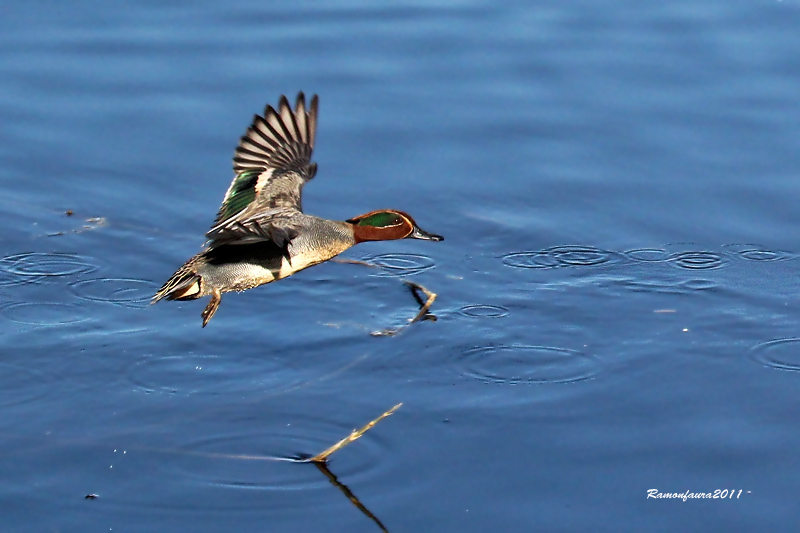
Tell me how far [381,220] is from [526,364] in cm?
110

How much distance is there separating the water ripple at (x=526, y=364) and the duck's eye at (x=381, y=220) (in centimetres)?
87

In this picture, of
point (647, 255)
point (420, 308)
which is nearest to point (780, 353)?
point (647, 255)

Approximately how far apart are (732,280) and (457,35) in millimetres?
3545

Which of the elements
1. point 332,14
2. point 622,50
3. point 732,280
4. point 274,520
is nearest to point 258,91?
point 332,14

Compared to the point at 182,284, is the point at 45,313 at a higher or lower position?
lower

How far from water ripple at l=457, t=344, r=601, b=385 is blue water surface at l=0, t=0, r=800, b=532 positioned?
16mm

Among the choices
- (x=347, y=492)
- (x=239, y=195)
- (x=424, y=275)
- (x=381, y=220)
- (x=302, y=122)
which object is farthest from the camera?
(x=424, y=275)

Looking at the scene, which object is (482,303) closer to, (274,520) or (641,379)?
(641,379)

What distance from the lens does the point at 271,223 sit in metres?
6.37

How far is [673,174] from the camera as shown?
8914 mm

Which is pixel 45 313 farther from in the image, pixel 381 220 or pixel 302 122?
pixel 381 220

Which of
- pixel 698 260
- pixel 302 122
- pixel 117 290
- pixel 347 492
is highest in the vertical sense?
pixel 302 122

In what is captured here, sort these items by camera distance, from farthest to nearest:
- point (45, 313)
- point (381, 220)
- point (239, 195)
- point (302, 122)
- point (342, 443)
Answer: point (45, 313) < point (302, 122) < point (239, 195) < point (381, 220) < point (342, 443)

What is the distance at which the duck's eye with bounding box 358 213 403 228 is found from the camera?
6855mm
